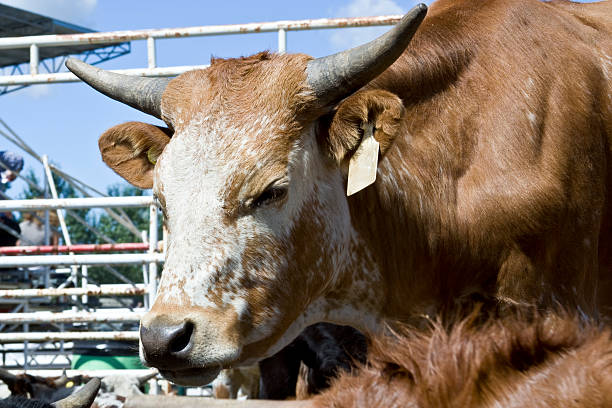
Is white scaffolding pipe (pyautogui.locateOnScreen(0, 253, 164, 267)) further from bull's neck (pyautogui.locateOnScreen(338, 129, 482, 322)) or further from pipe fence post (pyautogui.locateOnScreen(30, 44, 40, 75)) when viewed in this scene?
bull's neck (pyautogui.locateOnScreen(338, 129, 482, 322))

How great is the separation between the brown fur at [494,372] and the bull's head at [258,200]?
1803mm

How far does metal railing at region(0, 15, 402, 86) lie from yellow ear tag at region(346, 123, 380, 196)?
3075 mm

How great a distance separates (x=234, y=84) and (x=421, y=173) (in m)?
0.96

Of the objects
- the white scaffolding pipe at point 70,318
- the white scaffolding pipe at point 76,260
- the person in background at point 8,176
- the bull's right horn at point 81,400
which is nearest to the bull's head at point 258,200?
the bull's right horn at point 81,400

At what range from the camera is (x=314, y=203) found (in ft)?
11.6

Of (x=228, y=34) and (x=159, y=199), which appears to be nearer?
(x=159, y=199)

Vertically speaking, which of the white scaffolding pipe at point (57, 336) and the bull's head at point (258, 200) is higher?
the bull's head at point (258, 200)

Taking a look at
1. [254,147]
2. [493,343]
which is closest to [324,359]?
[254,147]

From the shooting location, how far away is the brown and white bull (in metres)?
3.25

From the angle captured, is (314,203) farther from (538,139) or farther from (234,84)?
(538,139)

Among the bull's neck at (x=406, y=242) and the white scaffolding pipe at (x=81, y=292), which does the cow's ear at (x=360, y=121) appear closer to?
the bull's neck at (x=406, y=242)

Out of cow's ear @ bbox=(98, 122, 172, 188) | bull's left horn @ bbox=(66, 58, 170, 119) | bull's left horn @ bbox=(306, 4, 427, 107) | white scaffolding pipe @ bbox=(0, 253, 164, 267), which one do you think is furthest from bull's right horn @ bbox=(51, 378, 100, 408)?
white scaffolding pipe @ bbox=(0, 253, 164, 267)

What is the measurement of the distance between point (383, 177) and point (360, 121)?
1.20ft

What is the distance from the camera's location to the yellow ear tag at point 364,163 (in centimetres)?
346
